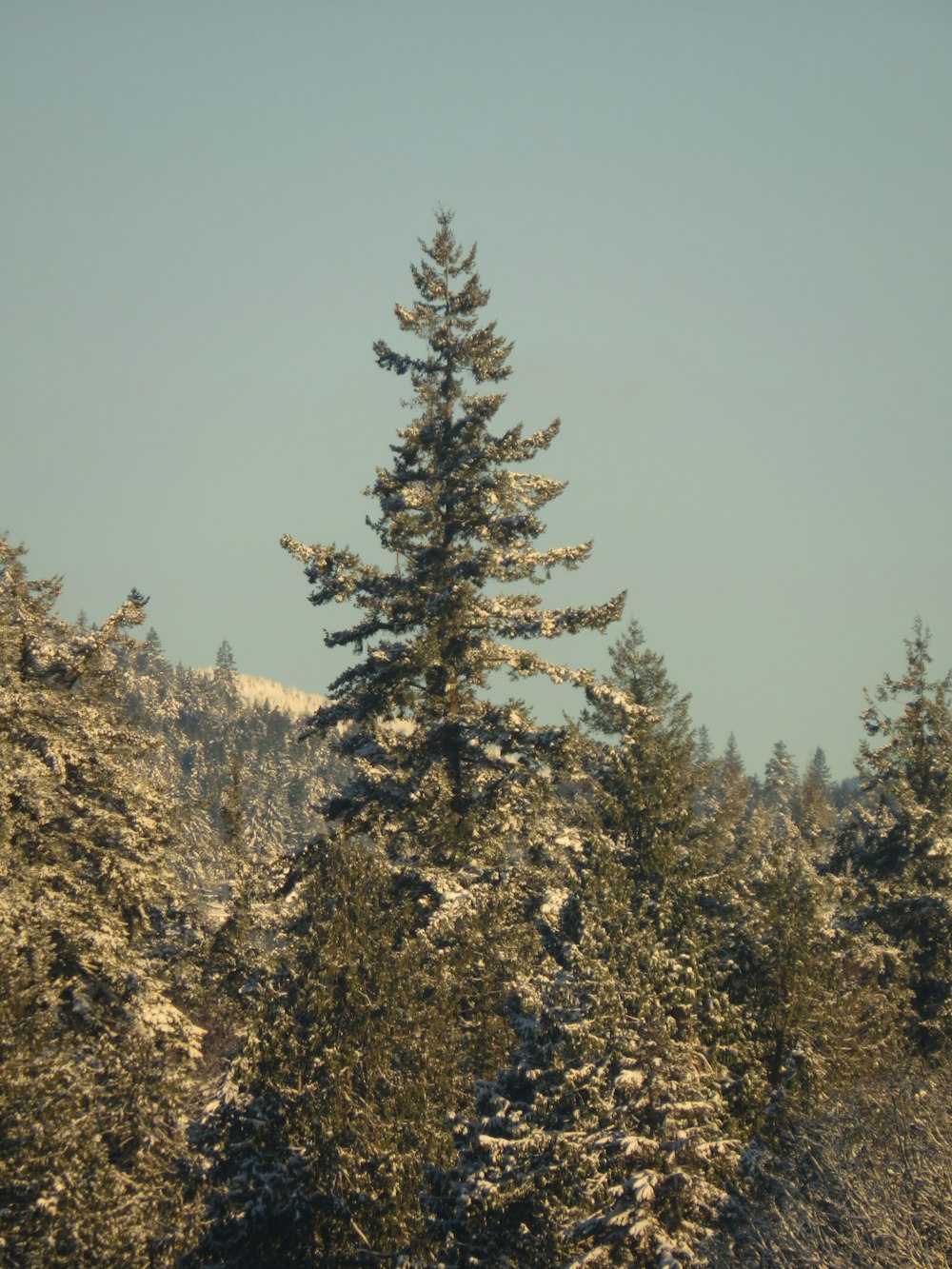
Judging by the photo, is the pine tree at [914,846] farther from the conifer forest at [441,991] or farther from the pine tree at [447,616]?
the pine tree at [447,616]

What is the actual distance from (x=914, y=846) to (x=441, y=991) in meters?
18.5

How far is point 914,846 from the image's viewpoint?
3559 cm

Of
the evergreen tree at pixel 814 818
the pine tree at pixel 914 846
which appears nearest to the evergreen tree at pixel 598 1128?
the pine tree at pixel 914 846

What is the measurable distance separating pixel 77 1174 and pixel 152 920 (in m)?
7.64

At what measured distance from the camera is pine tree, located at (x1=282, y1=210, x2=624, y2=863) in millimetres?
26641

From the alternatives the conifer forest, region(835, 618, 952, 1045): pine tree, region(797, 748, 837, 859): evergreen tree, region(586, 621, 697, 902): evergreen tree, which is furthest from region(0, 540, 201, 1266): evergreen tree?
region(797, 748, 837, 859): evergreen tree

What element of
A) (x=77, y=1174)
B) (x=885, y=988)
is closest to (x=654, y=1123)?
(x=77, y=1174)

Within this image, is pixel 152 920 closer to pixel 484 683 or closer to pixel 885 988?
pixel 484 683

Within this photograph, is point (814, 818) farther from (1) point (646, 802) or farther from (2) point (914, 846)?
(1) point (646, 802)

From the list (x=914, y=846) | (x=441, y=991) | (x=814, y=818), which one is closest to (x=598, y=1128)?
(x=441, y=991)

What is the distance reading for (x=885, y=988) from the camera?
3228 centimetres

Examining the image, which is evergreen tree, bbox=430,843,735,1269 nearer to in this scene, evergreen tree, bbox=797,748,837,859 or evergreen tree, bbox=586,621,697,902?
evergreen tree, bbox=586,621,697,902

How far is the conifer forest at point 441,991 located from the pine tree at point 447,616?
8 centimetres

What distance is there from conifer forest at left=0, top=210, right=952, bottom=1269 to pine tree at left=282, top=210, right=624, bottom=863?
0.08 meters
